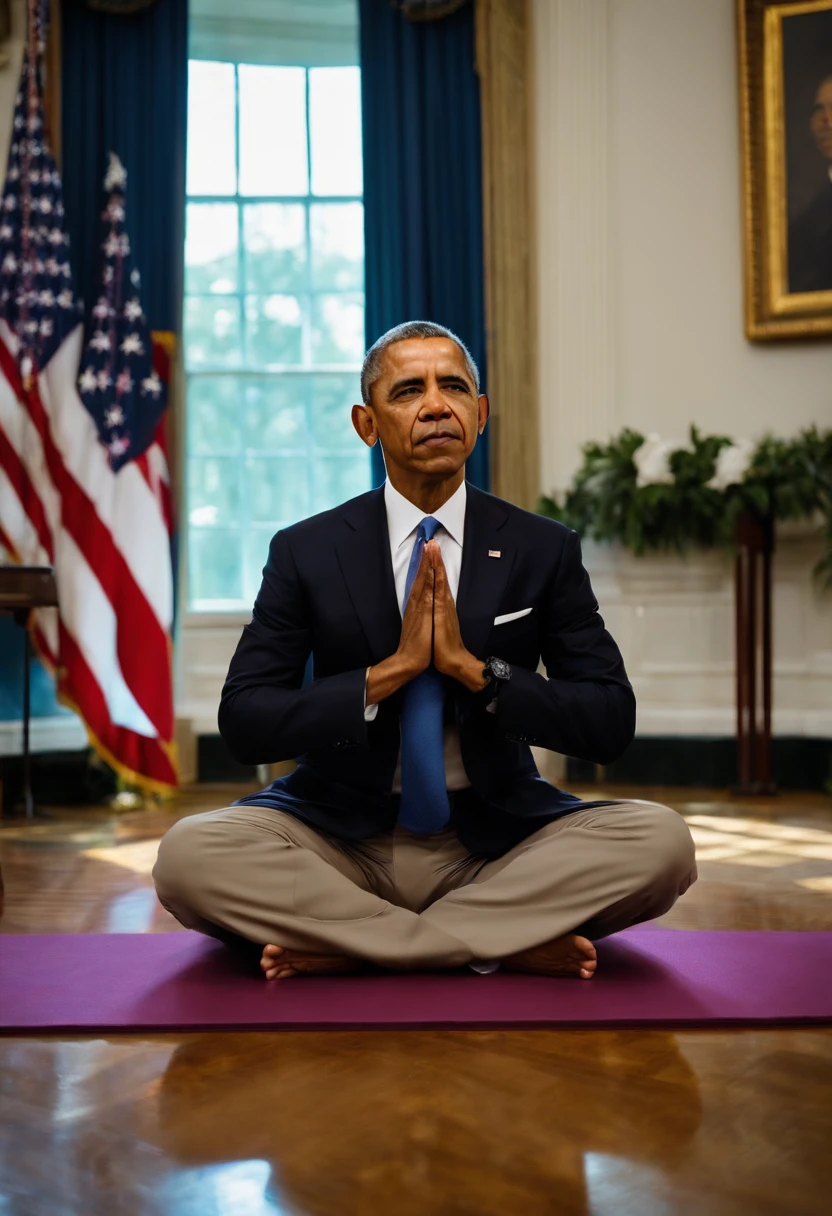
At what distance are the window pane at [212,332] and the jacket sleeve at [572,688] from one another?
4169mm

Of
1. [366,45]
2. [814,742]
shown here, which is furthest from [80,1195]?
[366,45]

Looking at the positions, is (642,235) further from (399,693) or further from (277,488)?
(399,693)

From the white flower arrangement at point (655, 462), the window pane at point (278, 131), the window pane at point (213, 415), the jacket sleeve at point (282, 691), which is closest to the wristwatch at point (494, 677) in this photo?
the jacket sleeve at point (282, 691)

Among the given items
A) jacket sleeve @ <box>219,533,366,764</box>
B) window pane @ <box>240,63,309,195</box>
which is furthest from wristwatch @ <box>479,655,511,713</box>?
window pane @ <box>240,63,309,195</box>

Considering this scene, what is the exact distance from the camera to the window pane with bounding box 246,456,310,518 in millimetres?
6457

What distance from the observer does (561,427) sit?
20.0 feet

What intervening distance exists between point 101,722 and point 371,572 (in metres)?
3.06

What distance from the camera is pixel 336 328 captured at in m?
6.48

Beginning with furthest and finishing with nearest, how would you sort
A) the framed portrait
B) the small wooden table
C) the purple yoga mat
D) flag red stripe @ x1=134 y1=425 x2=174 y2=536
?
the framed portrait → flag red stripe @ x1=134 y1=425 x2=174 y2=536 → the small wooden table → the purple yoga mat

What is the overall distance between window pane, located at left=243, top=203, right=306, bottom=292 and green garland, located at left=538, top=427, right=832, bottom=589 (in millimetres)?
1815

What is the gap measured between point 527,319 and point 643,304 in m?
0.56

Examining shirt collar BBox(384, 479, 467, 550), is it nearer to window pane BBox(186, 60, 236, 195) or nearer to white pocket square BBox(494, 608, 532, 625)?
white pocket square BBox(494, 608, 532, 625)

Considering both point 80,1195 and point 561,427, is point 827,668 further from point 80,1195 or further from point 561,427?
point 80,1195

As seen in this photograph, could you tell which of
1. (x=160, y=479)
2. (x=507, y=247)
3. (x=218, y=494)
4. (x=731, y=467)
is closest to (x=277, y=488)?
(x=218, y=494)
